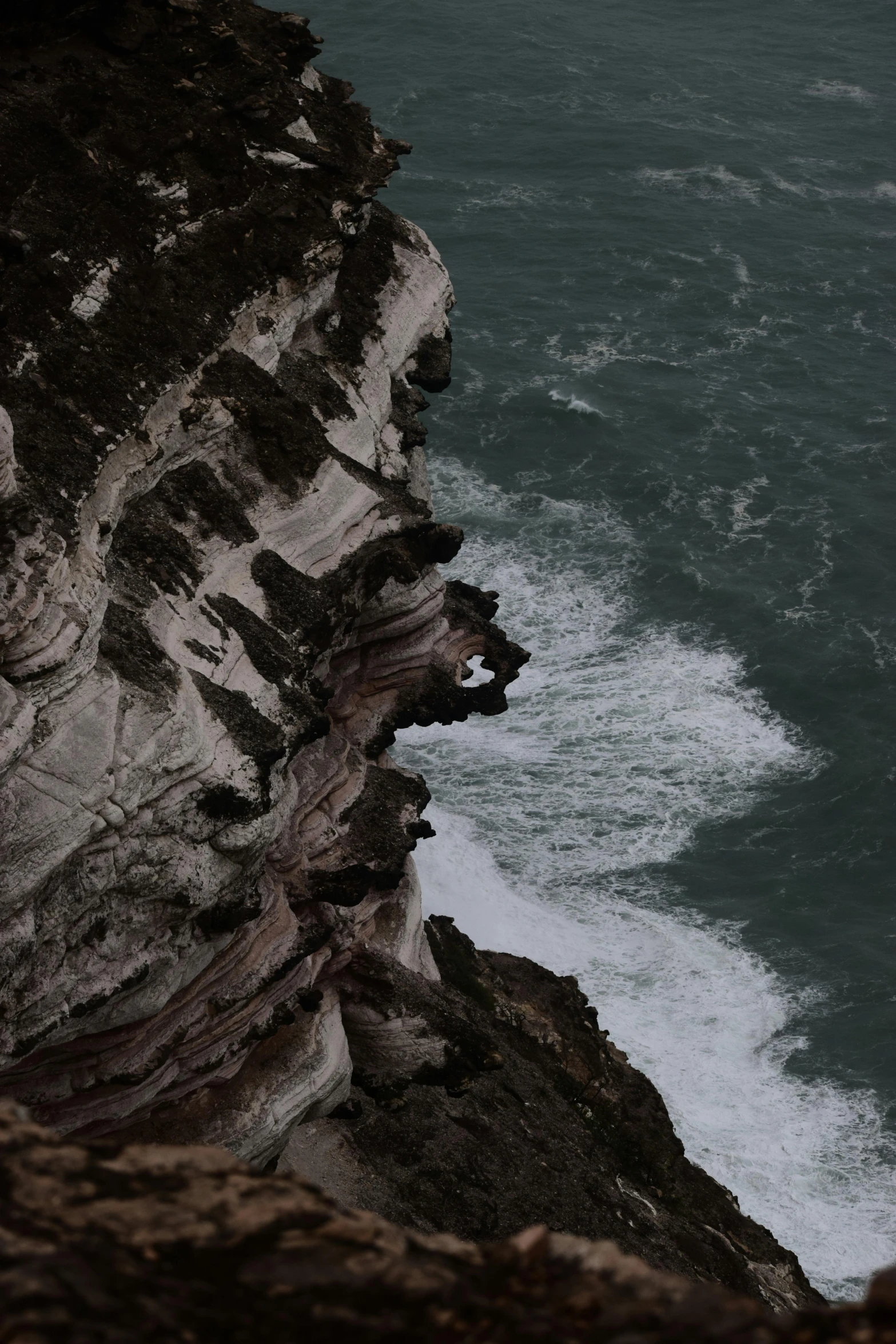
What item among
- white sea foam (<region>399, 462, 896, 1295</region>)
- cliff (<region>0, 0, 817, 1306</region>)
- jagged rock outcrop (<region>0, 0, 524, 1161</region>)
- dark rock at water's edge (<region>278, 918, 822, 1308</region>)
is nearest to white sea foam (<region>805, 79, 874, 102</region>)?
white sea foam (<region>399, 462, 896, 1295</region>)

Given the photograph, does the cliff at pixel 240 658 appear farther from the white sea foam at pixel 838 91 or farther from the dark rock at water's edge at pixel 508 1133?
the white sea foam at pixel 838 91

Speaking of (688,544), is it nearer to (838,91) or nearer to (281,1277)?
(838,91)

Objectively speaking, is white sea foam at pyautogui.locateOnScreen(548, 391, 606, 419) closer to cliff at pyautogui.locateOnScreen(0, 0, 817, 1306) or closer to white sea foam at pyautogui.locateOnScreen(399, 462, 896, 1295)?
white sea foam at pyautogui.locateOnScreen(399, 462, 896, 1295)

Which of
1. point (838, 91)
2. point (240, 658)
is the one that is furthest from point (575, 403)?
point (240, 658)

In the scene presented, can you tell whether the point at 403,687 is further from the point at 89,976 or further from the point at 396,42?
the point at 396,42

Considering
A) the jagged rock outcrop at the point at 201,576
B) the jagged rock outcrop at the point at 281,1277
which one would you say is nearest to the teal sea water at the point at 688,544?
the jagged rock outcrop at the point at 201,576

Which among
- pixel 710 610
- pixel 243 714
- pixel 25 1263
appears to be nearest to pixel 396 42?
pixel 710 610
